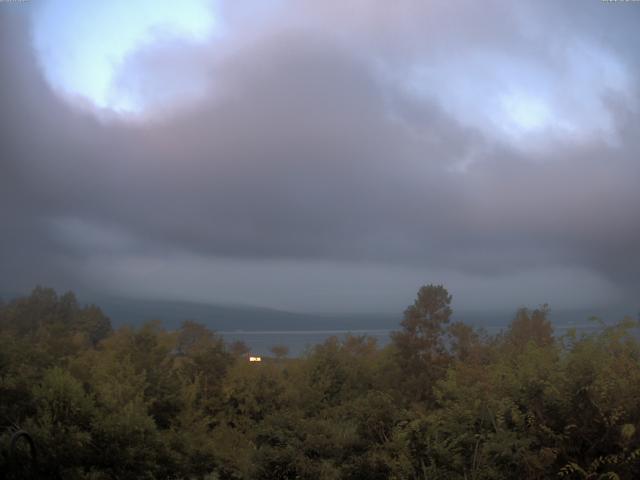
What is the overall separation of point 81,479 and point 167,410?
736 centimetres

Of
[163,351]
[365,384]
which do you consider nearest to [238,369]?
[163,351]

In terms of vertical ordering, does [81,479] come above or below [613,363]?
below

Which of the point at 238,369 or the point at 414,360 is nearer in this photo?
the point at 238,369

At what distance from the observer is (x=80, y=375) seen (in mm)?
11477

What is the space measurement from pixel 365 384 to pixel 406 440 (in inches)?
702

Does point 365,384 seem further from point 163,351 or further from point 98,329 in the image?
point 98,329

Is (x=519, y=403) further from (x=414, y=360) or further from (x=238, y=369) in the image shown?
(x=414, y=360)

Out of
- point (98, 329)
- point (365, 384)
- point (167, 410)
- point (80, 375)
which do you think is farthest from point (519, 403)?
point (98, 329)

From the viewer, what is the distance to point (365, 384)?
24.9 metres

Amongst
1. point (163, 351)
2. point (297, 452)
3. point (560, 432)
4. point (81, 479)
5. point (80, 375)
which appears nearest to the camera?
point (560, 432)

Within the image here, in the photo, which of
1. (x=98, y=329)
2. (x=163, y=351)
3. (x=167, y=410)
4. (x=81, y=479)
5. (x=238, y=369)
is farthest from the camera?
(x=98, y=329)

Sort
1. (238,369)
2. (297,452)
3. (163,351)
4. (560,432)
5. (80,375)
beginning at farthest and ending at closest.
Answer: (238,369) → (163,351) → (80,375) → (297,452) → (560,432)

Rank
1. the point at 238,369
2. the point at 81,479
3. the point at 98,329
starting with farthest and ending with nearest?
the point at 98,329, the point at 238,369, the point at 81,479

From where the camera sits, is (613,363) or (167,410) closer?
(613,363)
